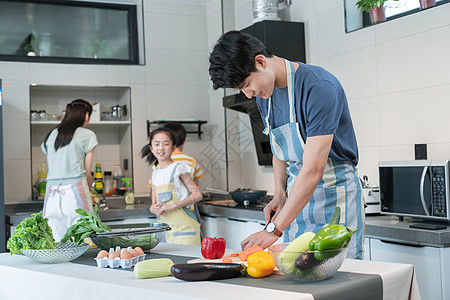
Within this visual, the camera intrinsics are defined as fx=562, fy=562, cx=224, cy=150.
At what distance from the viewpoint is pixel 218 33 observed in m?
4.83

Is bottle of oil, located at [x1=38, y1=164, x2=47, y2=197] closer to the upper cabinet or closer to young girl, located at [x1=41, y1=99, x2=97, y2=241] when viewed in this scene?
young girl, located at [x1=41, y1=99, x2=97, y2=241]

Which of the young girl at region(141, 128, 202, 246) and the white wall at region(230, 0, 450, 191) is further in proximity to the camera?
the young girl at region(141, 128, 202, 246)

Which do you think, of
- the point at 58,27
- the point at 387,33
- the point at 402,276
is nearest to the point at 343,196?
the point at 402,276

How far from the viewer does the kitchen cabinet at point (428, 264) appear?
2246 millimetres

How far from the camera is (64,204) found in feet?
12.0

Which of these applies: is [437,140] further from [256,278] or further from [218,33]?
[218,33]

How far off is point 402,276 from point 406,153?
154 centimetres

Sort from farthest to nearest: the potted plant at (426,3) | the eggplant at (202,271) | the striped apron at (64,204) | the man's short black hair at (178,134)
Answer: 1. the man's short black hair at (178,134)
2. the striped apron at (64,204)
3. the potted plant at (426,3)
4. the eggplant at (202,271)

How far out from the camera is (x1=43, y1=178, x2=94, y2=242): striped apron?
3.63 meters

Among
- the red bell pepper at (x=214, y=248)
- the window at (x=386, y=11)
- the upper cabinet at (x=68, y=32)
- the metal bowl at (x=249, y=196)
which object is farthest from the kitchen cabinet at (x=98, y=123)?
the red bell pepper at (x=214, y=248)

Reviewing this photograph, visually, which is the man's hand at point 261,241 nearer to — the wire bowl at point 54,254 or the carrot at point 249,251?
the carrot at point 249,251

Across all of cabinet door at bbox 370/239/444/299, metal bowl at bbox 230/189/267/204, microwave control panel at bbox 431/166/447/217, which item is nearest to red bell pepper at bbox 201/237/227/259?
cabinet door at bbox 370/239/444/299

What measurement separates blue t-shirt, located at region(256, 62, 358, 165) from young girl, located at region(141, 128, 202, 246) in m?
1.52

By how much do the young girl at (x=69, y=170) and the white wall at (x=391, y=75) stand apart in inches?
63.6
